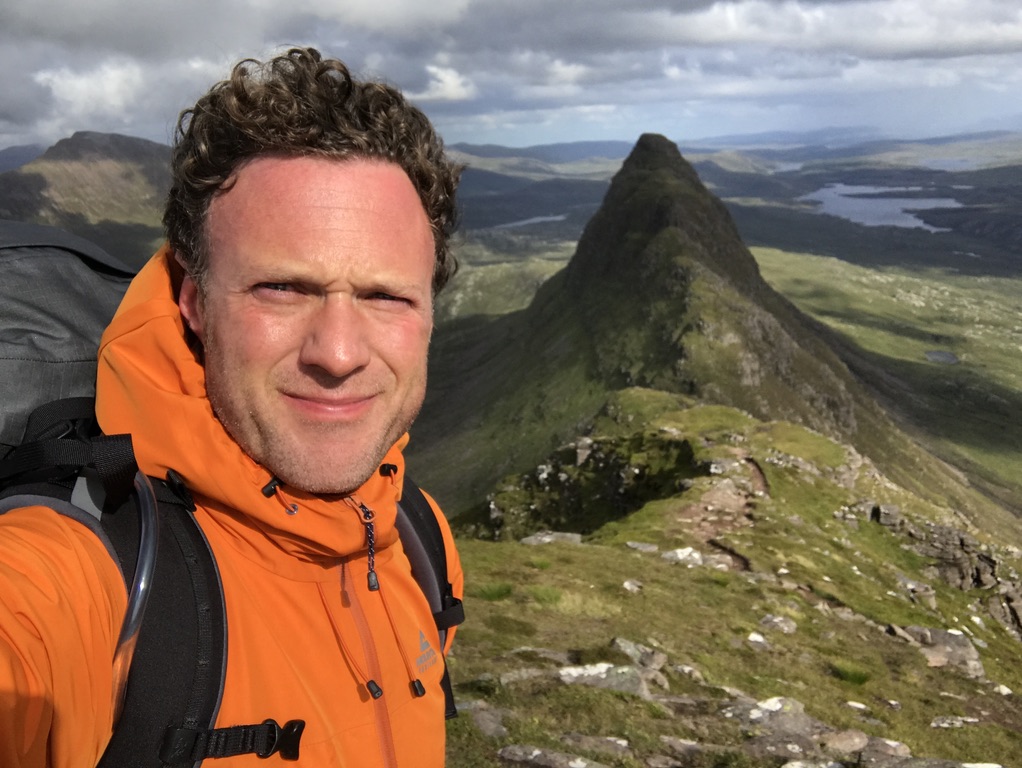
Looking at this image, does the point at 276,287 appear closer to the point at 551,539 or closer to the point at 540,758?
the point at 540,758

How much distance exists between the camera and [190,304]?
15.5 ft

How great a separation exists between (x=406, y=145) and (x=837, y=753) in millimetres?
12503

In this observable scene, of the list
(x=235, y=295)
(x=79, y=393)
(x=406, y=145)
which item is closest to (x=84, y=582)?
(x=79, y=393)

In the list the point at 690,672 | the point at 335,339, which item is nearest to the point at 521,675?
the point at 690,672

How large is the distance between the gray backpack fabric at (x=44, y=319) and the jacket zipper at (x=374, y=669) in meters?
2.03

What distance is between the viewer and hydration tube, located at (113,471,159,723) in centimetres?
344

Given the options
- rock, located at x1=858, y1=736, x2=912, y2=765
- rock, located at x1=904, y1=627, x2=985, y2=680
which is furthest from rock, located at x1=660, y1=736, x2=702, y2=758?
rock, located at x1=904, y1=627, x2=985, y2=680

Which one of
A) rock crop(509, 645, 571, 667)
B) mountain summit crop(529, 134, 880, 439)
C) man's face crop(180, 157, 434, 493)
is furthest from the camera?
mountain summit crop(529, 134, 880, 439)

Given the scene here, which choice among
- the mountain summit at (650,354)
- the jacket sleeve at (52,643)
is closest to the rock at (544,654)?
the jacket sleeve at (52,643)

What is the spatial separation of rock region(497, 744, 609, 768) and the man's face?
6.85 metres

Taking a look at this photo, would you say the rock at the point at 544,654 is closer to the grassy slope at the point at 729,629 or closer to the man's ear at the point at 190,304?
the grassy slope at the point at 729,629

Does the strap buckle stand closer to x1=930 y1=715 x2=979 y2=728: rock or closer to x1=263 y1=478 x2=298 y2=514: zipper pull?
x1=263 y1=478 x2=298 y2=514: zipper pull

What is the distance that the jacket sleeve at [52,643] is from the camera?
317cm

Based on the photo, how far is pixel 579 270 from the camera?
186 meters
